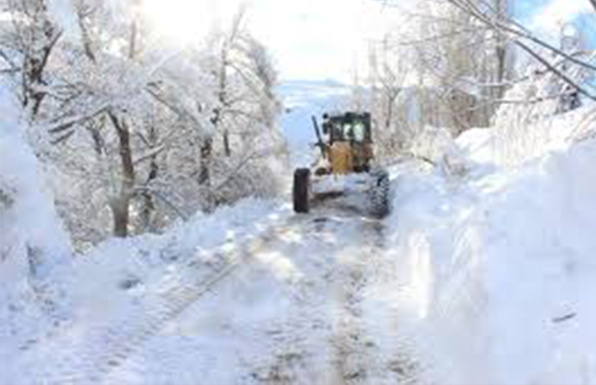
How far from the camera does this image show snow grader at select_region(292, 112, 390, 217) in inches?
957

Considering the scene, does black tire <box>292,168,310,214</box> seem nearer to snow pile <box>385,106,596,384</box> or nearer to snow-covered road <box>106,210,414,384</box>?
snow-covered road <box>106,210,414,384</box>

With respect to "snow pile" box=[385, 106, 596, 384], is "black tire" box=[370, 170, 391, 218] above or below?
below

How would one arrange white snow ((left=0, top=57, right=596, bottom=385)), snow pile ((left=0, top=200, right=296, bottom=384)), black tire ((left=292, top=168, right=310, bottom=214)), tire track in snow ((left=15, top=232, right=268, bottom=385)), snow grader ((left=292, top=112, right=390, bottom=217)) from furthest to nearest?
1. black tire ((left=292, top=168, right=310, bottom=214))
2. snow grader ((left=292, top=112, right=390, bottom=217))
3. snow pile ((left=0, top=200, right=296, bottom=384))
4. tire track in snow ((left=15, top=232, right=268, bottom=385))
5. white snow ((left=0, top=57, right=596, bottom=385))

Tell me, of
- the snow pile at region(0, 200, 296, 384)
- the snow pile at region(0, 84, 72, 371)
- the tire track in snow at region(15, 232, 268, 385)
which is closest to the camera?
the tire track in snow at region(15, 232, 268, 385)

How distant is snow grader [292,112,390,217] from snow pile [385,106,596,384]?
8.24 meters

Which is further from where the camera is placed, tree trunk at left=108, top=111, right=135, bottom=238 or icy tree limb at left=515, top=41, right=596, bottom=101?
tree trunk at left=108, top=111, right=135, bottom=238

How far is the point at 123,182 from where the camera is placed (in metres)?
32.8

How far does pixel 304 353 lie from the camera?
10188mm

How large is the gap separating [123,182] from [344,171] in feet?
28.2

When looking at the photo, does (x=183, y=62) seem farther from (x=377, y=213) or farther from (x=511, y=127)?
(x=511, y=127)

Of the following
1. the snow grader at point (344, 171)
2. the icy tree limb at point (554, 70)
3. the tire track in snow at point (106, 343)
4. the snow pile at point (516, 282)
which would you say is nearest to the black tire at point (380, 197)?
the snow grader at point (344, 171)

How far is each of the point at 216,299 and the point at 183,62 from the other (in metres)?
19.4

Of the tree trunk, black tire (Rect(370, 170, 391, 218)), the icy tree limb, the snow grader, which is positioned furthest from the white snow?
the tree trunk

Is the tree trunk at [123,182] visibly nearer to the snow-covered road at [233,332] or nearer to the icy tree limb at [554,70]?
the snow-covered road at [233,332]
